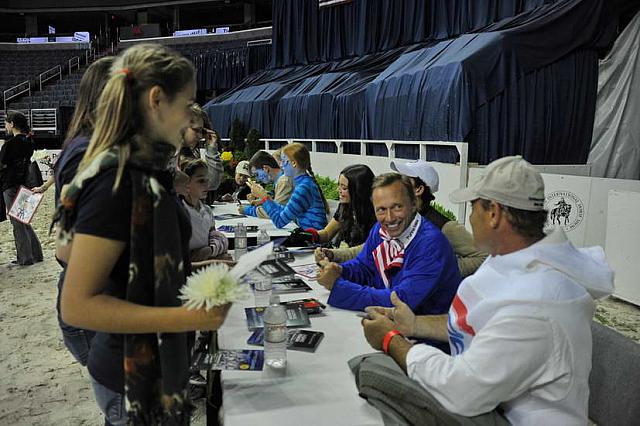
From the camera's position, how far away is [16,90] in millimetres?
18797

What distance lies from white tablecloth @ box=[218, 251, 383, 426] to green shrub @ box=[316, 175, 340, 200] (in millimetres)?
5226

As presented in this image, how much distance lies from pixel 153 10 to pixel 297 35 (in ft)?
40.8

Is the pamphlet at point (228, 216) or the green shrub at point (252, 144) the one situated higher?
the green shrub at point (252, 144)

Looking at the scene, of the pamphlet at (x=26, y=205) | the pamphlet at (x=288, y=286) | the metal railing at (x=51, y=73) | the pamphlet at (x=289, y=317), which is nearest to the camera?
the pamphlet at (x=289, y=317)

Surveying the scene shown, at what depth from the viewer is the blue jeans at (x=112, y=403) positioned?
1080mm

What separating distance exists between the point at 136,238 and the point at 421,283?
113cm

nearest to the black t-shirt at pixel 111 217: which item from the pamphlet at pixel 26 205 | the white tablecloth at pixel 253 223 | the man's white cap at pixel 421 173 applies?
the man's white cap at pixel 421 173

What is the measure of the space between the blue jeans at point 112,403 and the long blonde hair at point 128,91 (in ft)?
1.57

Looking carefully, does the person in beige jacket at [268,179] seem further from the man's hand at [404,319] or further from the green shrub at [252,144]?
the green shrub at [252,144]

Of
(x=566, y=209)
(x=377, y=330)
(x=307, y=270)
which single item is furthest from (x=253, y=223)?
(x=566, y=209)

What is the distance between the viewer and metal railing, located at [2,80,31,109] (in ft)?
58.7

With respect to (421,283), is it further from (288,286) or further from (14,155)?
(14,155)

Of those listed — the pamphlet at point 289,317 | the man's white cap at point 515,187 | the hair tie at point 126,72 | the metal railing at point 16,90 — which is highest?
the metal railing at point 16,90

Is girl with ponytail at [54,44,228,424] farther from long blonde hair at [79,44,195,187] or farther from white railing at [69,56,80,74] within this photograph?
white railing at [69,56,80,74]
